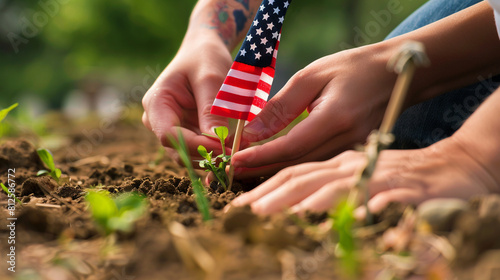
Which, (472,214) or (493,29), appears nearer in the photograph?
(472,214)

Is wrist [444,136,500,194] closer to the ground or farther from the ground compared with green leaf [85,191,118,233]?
farther from the ground

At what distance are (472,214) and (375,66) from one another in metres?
0.84

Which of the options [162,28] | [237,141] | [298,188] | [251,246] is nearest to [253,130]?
[237,141]

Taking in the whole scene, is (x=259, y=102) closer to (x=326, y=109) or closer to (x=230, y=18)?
(x=326, y=109)

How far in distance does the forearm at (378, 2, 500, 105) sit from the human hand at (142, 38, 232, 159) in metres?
0.69

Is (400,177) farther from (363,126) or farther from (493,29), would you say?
(493,29)

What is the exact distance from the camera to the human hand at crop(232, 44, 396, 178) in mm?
1533

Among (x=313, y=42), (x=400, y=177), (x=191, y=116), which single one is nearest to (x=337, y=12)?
(x=313, y=42)

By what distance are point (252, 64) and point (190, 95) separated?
57cm

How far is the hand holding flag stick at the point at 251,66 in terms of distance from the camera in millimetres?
1542

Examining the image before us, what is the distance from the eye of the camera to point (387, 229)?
3.24ft

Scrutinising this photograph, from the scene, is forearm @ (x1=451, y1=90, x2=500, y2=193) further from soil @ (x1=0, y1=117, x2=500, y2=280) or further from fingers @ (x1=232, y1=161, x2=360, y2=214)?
fingers @ (x1=232, y1=161, x2=360, y2=214)

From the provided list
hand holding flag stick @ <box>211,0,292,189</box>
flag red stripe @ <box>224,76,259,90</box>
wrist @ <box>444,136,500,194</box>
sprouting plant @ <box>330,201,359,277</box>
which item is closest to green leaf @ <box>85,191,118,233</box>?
sprouting plant @ <box>330,201,359,277</box>

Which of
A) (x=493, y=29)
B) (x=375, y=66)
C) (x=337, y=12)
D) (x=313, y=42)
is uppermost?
(x=493, y=29)
